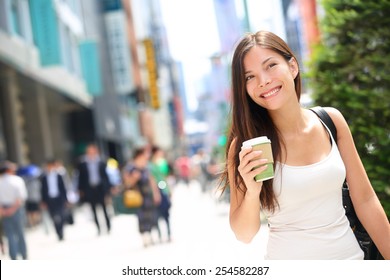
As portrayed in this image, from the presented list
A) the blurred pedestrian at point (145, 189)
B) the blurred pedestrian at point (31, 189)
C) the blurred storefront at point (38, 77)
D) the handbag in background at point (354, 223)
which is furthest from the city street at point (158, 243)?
the blurred storefront at point (38, 77)

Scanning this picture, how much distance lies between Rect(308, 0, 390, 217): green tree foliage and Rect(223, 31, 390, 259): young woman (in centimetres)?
221

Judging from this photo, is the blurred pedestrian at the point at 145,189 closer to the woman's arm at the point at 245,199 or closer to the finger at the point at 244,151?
the woman's arm at the point at 245,199

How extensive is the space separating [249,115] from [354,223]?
1.91ft

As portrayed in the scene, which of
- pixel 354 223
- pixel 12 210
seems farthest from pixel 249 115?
pixel 12 210

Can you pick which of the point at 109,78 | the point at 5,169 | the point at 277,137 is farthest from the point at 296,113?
the point at 109,78

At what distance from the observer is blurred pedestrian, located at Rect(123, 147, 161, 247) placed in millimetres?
11633

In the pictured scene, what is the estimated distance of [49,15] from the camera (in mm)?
20281

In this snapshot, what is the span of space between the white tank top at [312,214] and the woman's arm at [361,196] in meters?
0.15

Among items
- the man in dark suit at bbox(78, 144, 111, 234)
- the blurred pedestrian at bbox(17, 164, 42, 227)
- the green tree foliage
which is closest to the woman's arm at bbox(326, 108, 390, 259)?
the green tree foliage

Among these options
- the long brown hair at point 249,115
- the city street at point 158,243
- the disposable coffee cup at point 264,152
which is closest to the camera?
the disposable coffee cup at point 264,152

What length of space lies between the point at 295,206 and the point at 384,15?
307 cm

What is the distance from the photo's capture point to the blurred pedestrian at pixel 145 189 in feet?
38.2

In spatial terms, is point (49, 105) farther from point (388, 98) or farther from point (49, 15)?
point (388, 98)

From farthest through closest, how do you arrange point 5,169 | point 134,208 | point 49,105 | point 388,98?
1. point 49,105
2. point 134,208
3. point 5,169
4. point 388,98
